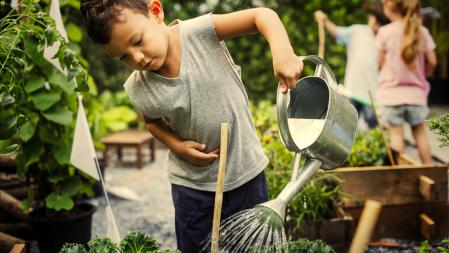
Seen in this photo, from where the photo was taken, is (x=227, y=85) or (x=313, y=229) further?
(x=313, y=229)

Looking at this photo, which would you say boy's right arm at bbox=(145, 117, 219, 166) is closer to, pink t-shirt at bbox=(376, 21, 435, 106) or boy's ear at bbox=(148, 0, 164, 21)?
boy's ear at bbox=(148, 0, 164, 21)

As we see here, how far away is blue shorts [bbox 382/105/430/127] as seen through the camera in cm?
384

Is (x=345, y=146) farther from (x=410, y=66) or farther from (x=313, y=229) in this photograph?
(x=410, y=66)

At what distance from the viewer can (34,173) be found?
291 cm

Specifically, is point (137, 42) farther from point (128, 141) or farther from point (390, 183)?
point (128, 141)

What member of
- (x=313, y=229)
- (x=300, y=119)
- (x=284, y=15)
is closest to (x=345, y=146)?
(x=300, y=119)

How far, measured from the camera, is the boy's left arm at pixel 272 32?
4.36 ft

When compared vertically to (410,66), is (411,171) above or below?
below

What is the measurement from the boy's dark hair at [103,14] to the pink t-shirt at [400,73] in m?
2.82

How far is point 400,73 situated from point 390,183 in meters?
1.26

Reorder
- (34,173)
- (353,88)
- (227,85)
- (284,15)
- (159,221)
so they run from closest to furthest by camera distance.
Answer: (227,85) < (34,173) < (159,221) < (353,88) < (284,15)

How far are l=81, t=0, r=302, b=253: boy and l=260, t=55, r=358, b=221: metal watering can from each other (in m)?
0.21

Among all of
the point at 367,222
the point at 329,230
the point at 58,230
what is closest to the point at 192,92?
the point at 367,222

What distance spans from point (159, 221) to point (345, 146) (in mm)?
2471
